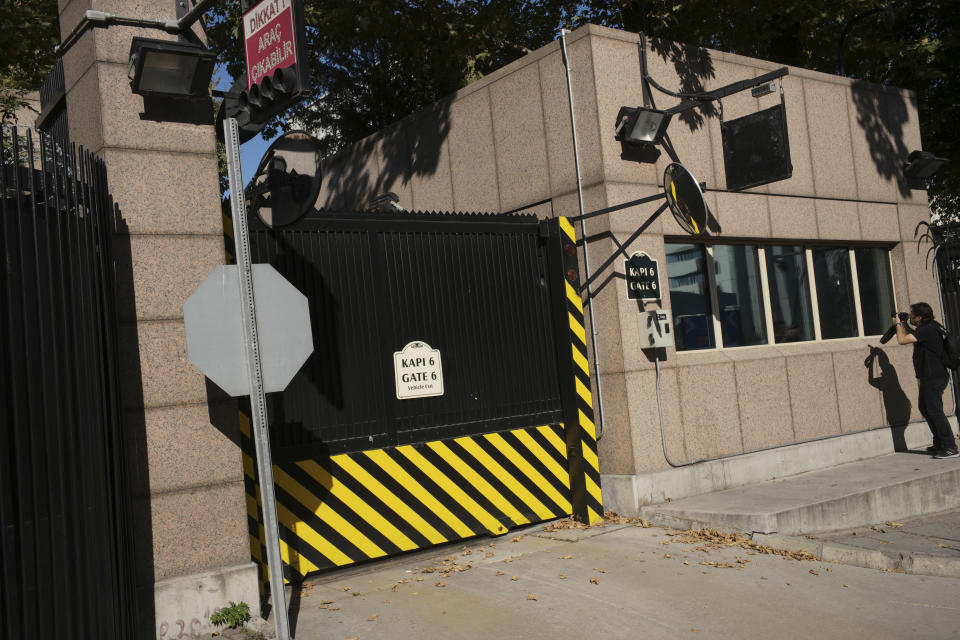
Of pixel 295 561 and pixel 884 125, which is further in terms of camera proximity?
pixel 884 125

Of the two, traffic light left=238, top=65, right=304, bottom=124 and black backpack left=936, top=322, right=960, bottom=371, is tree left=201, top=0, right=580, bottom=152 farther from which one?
traffic light left=238, top=65, right=304, bottom=124

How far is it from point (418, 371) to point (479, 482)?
4.10 feet

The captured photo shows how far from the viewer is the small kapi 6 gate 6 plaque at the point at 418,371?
8047mm

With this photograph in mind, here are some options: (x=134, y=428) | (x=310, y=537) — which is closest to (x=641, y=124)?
(x=310, y=537)

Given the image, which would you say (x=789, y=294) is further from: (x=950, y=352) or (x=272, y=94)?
(x=272, y=94)

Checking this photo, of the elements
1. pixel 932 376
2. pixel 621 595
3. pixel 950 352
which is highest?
pixel 950 352

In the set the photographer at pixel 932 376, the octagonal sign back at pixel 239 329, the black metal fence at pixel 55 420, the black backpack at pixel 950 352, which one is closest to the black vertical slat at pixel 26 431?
the black metal fence at pixel 55 420

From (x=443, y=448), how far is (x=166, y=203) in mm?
3395

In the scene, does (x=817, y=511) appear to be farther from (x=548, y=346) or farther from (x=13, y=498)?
(x=13, y=498)

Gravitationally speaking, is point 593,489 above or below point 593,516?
above

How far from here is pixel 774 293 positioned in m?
11.0

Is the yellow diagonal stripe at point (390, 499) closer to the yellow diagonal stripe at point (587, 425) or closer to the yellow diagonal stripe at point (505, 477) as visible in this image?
the yellow diagonal stripe at point (505, 477)

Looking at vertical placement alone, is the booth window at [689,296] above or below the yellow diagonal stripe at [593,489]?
above

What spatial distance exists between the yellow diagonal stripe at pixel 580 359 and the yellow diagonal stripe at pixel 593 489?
1.11 m
